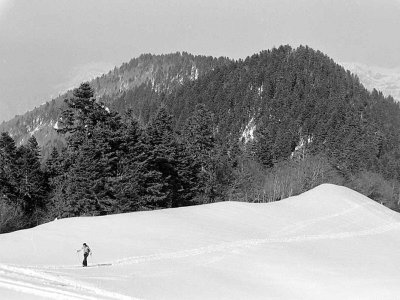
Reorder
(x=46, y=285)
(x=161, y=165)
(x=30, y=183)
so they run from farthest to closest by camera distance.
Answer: (x=30, y=183) < (x=161, y=165) < (x=46, y=285)

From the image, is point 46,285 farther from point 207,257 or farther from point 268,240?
point 268,240

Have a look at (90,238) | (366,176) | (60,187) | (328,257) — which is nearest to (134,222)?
(90,238)

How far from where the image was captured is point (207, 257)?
2548 centimetres

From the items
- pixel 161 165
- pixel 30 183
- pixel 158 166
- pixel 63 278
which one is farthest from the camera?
pixel 30 183

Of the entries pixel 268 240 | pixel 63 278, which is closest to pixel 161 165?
pixel 268 240

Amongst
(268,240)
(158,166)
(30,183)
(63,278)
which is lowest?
(268,240)

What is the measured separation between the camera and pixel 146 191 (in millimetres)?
48312

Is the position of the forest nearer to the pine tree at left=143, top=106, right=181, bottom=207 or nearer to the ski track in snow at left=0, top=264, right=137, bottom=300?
the pine tree at left=143, top=106, right=181, bottom=207

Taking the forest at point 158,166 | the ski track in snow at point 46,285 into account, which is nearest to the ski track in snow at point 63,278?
the ski track in snow at point 46,285

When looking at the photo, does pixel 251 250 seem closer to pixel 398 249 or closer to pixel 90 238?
pixel 90 238

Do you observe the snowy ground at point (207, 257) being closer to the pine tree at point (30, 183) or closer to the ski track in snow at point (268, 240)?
the ski track in snow at point (268, 240)

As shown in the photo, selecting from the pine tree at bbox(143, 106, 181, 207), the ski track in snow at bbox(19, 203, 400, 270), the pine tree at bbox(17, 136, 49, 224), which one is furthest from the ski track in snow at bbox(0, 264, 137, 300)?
the pine tree at bbox(17, 136, 49, 224)

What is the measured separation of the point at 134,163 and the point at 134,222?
1672 centimetres

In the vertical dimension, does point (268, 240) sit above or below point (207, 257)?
above
